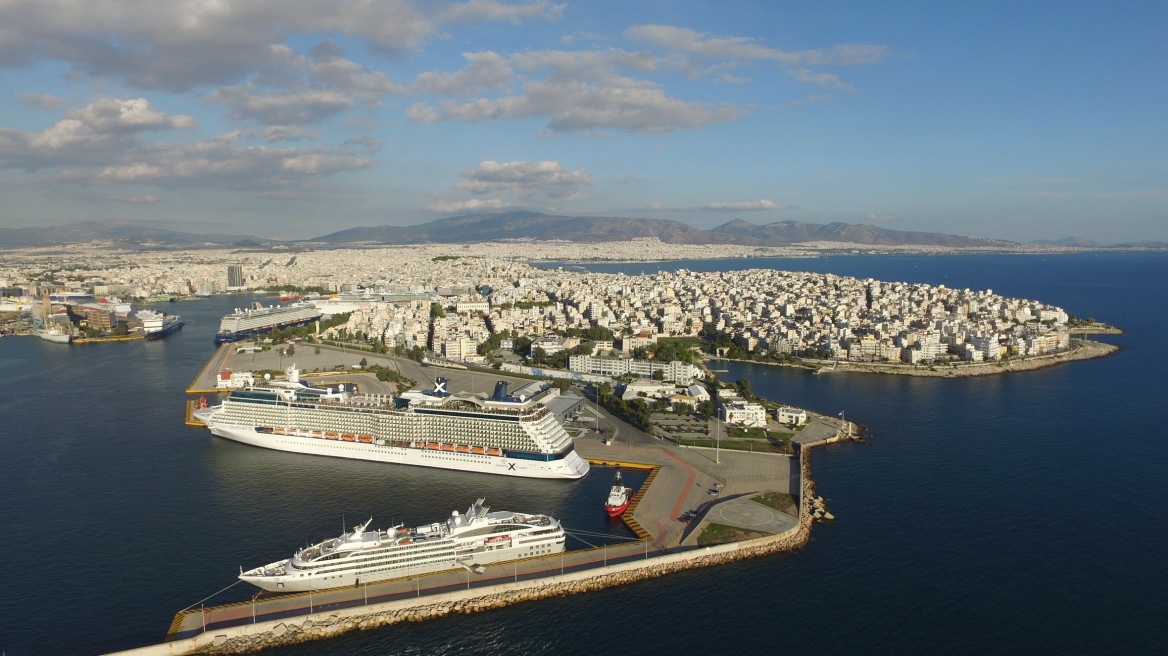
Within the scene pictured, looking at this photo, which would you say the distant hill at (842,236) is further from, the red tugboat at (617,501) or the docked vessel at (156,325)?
the red tugboat at (617,501)

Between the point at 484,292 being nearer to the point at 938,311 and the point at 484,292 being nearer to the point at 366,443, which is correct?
the point at 938,311

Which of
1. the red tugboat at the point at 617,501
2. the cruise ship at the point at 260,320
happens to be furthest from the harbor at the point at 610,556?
the cruise ship at the point at 260,320

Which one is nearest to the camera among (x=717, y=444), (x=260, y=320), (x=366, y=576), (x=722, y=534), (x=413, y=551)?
(x=366, y=576)

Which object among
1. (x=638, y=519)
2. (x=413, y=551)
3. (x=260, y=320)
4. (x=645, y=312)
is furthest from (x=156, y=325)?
(x=638, y=519)

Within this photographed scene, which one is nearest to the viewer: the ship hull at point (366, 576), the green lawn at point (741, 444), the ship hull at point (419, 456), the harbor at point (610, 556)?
the harbor at point (610, 556)

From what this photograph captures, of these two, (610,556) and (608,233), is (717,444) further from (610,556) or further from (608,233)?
(608,233)

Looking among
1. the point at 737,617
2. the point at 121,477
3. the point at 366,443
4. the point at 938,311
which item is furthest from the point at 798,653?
the point at 938,311

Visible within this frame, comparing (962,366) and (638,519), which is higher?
(962,366)
